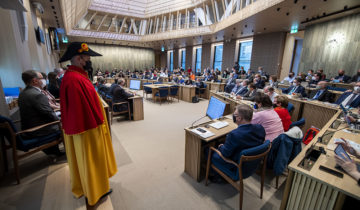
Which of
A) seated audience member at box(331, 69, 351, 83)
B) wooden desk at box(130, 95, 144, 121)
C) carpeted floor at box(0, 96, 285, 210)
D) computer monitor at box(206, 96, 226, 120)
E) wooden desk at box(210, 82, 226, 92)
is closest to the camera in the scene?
carpeted floor at box(0, 96, 285, 210)

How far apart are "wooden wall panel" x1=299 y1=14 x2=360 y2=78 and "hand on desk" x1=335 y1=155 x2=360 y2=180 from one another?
28.4ft

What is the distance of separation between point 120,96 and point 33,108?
2534 mm

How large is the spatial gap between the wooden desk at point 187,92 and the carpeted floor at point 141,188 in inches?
182

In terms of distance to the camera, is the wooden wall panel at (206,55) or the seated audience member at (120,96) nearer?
the seated audience member at (120,96)

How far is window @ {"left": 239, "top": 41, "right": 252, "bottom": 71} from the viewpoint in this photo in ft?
40.4

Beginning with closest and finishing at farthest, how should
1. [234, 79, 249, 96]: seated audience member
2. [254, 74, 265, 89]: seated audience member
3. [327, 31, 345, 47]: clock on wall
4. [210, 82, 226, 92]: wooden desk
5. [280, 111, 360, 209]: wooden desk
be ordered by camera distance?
[280, 111, 360, 209]: wooden desk, [234, 79, 249, 96]: seated audience member, [254, 74, 265, 89]: seated audience member, [327, 31, 345, 47]: clock on wall, [210, 82, 226, 92]: wooden desk

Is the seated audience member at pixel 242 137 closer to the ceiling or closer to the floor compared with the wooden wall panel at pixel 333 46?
closer to the floor

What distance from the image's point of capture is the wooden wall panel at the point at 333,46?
264 inches

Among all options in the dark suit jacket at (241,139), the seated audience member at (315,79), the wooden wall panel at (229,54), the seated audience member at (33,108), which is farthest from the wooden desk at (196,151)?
the wooden wall panel at (229,54)

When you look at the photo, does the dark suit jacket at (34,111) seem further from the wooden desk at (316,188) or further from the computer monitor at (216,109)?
the wooden desk at (316,188)

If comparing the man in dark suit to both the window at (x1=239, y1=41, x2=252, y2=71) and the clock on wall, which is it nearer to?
the clock on wall

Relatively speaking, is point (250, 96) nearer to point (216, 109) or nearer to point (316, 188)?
point (216, 109)

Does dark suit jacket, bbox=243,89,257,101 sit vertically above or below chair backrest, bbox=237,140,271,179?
above

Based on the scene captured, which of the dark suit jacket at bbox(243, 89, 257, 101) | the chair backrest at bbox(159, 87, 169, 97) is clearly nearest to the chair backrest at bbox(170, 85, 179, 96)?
the chair backrest at bbox(159, 87, 169, 97)
